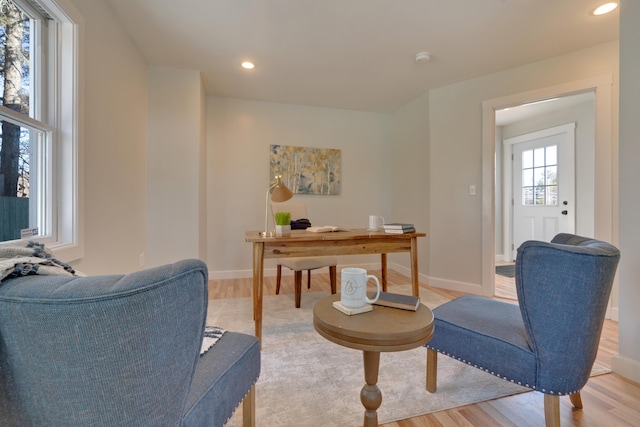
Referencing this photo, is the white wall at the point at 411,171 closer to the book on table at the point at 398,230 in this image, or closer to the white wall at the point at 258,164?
the white wall at the point at 258,164

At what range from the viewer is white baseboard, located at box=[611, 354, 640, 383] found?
1526 mm

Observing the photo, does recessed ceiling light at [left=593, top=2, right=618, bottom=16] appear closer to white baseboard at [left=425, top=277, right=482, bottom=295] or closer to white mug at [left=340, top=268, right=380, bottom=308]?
white baseboard at [left=425, top=277, right=482, bottom=295]

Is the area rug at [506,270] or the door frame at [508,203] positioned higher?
the door frame at [508,203]

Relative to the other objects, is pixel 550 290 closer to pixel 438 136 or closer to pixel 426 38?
pixel 426 38

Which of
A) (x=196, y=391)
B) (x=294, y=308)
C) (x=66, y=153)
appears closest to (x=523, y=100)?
(x=294, y=308)

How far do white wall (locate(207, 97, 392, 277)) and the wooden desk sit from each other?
170 cm

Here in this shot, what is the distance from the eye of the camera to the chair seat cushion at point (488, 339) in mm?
1110

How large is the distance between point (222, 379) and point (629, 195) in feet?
7.40

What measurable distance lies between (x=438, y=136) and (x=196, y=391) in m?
3.34

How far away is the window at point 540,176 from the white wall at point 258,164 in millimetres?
2640

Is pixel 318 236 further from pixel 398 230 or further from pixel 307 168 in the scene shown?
pixel 307 168

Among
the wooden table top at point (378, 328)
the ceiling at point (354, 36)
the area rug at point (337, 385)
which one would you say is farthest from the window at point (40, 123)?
the wooden table top at point (378, 328)

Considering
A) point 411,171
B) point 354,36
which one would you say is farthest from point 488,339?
point 411,171

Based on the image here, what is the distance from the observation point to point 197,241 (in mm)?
2939
